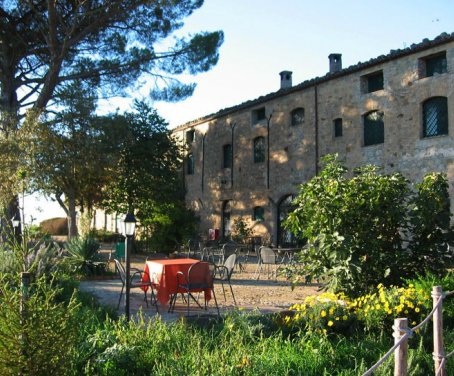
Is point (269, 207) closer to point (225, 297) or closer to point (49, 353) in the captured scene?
point (225, 297)

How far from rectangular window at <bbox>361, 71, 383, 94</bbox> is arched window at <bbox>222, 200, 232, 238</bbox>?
314 inches

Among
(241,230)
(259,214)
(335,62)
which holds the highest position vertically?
(335,62)

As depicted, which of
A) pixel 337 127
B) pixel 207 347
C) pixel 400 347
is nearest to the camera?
pixel 400 347

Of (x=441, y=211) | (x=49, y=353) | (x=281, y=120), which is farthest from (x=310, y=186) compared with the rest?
(x=281, y=120)

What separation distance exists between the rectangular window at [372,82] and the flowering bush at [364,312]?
11269 millimetres

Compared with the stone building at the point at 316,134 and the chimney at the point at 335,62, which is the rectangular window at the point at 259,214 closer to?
the stone building at the point at 316,134

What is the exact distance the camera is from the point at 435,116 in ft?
44.0

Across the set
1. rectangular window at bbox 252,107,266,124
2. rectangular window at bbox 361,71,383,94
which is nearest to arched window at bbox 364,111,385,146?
rectangular window at bbox 361,71,383,94

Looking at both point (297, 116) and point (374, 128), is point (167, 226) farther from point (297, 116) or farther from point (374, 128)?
point (374, 128)

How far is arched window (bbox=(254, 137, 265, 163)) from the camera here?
1939 centimetres

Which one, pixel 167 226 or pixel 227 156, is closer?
pixel 167 226

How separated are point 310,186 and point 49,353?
12.2ft

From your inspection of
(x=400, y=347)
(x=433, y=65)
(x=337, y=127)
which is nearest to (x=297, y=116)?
(x=337, y=127)

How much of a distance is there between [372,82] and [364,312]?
11.9 metres
